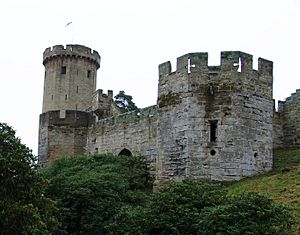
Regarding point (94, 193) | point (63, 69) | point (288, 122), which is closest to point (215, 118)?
point (94, 193)

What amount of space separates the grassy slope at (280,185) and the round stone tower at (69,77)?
64.3ft

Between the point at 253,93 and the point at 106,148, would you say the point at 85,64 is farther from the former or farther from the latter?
the point at 253,93

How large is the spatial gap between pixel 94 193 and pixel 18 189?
756 cm

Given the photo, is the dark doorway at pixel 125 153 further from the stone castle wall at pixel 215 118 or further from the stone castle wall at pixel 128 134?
the stone castle wall at pixel 215 118

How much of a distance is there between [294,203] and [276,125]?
12.7m

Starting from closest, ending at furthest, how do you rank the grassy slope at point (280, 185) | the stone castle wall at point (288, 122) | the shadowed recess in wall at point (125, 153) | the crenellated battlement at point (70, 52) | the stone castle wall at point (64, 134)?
the grassy slope at point (280, 185) < the stone castle wall at point (288, 122) < the shadowed recess in wall at point (125, 153) < the stone castle wall at point (64, 134) < the crenellated battlement at point (70, 52)

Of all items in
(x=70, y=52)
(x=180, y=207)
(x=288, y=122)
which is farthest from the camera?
(x=70, y=52)

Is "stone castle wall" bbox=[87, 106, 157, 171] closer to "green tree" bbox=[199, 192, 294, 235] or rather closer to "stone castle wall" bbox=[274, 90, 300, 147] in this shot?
"stone castle wall" bbox=[274, 90, 300, 147]

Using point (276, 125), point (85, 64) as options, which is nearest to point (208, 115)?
point (276, 125)

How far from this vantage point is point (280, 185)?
69.4ft

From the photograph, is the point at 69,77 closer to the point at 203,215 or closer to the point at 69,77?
the point at 69,77

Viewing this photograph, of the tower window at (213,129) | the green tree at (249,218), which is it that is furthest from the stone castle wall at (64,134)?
the green tree at (249,218)

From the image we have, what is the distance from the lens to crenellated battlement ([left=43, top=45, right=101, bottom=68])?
42.0 metres

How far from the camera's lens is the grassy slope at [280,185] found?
19391 millimetres
